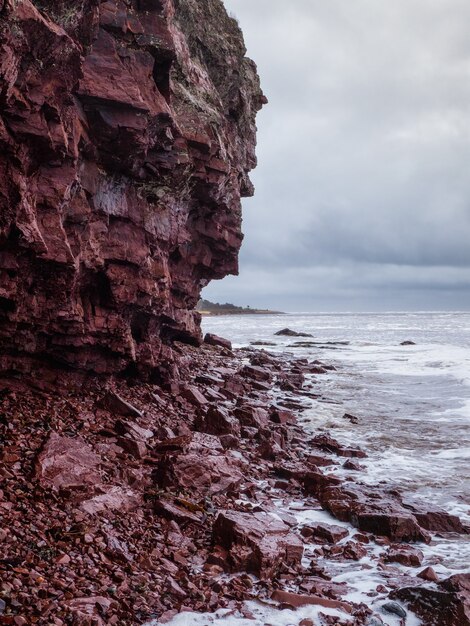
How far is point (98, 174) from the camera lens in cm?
1388

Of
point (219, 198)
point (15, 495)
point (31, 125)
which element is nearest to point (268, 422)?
point (219, 198)

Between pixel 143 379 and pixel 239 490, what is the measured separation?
7.76m

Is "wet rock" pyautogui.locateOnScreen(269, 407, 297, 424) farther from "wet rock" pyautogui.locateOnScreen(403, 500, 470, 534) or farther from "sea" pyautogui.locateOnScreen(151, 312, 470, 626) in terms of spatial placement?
"wet rock" pyautogui.locateOnScreen(403, 500, 470, 534)

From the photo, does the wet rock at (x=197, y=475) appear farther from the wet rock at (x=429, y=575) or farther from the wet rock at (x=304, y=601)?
the wet rock at (x=429, y=575)

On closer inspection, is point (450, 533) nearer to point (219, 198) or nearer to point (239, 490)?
point (239, 490)

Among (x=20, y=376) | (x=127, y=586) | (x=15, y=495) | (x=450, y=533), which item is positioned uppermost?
(x=20, y=376)

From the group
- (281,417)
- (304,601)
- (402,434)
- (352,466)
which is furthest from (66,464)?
(402,434)

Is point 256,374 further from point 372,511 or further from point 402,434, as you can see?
point 372,511

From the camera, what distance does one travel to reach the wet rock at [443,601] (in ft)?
21.9

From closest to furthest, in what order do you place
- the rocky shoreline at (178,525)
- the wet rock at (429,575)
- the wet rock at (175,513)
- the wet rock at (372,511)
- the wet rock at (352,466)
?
the rocky shoreline at (178,525) → the wet rock at (429,575) → the wet rock at (175,513) → the wet rock at (372,511) → the wet rock at (352,466)

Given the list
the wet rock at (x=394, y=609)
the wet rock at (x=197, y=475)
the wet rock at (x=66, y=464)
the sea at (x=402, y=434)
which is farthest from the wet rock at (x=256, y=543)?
the wet rock at (x=66, y=464)

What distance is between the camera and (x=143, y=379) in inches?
691

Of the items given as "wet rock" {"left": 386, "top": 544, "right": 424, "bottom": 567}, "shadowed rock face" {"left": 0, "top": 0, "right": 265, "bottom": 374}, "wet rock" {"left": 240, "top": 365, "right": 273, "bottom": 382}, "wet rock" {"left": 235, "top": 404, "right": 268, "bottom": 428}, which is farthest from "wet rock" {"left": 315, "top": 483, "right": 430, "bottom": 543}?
"wet rock" {"left": 240, "top": 365, "right": 273, "bottom": 382}

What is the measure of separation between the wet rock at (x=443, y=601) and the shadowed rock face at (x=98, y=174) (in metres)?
10.1
